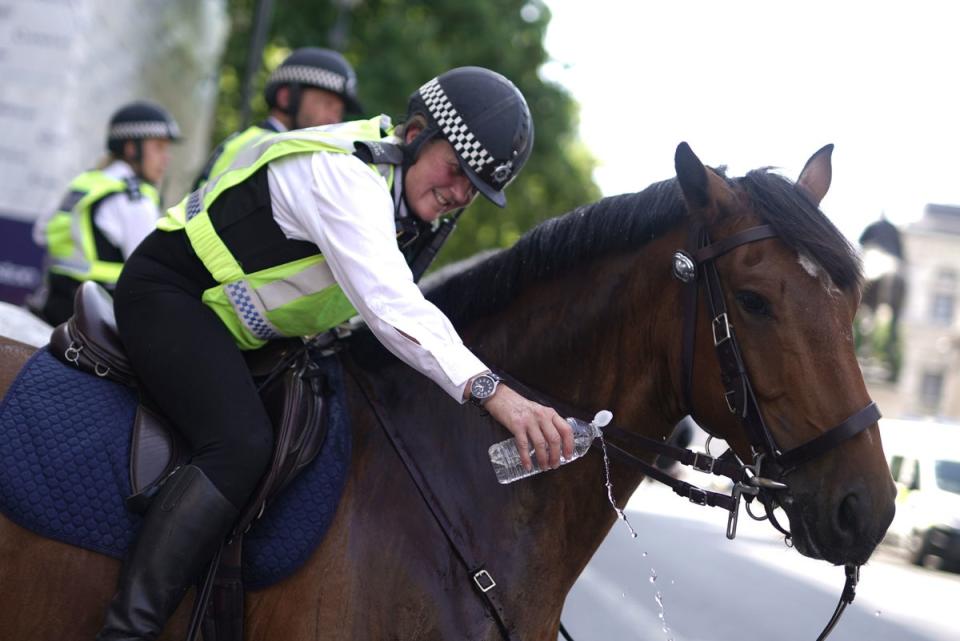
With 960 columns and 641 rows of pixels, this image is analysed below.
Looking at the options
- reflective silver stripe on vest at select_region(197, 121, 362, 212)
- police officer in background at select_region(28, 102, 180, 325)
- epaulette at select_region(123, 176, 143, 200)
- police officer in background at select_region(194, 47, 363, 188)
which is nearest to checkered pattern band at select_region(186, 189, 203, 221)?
reflective silver stripe on vest at select_region(197, 121, 362, 212)

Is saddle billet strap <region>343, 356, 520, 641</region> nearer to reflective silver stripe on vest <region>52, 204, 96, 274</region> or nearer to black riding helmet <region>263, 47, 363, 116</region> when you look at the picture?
reflective silver stripe on vest <region>52, 204, 96, 274</region>

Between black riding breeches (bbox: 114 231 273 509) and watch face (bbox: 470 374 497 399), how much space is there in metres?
0.64

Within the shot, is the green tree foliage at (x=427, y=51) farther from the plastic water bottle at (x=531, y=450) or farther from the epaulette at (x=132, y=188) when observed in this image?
the plastic water bottle at (x=531, y=450)

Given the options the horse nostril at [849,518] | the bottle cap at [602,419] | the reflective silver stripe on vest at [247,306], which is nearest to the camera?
the horse nostril at [849,518]

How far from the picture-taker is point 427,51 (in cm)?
2212

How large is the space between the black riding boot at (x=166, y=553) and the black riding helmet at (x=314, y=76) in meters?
4.02

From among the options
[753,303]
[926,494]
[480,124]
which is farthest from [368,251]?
[926,494]

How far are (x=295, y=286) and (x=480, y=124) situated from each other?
74 centimetres

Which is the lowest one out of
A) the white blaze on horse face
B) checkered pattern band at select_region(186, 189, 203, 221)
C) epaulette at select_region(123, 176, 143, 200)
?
epaulette at select_region(123, 176, 143, 200)

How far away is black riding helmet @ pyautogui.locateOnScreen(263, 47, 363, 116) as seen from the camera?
21.7 ft

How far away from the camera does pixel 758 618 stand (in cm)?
770

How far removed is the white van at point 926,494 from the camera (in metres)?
10.5

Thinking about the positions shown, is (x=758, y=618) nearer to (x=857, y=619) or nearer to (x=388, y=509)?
(x=857, y=619)

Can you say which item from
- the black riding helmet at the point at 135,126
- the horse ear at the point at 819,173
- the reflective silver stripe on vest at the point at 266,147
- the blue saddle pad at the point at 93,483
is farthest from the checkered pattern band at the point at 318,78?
the horse ear at the point at 819,173
